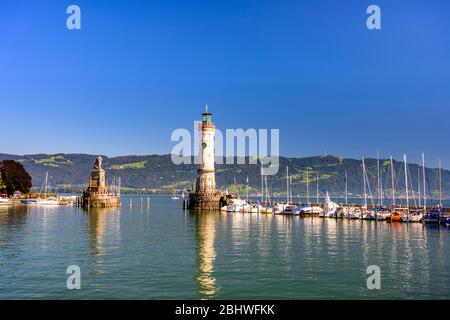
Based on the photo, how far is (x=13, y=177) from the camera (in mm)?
124688

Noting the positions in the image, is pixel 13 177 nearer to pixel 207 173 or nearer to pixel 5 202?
pixel 5 202

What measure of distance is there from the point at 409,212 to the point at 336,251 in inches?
1657

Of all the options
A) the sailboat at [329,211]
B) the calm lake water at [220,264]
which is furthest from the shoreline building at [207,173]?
the calm lake water at [220,264]

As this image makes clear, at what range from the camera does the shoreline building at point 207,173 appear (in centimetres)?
10288

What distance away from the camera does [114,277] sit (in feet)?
93.5

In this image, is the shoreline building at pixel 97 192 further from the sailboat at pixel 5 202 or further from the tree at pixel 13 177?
the tree at pixel 13 177

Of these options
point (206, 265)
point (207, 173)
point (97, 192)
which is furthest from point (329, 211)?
point (206, 265)

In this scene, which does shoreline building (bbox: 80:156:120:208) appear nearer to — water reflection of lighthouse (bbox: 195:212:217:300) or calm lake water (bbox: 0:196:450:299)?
calm lake water (bbox: 0:196:450:299)

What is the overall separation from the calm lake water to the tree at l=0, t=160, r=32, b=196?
245 ft

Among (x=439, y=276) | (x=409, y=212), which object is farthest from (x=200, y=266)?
(x=409, y=212)

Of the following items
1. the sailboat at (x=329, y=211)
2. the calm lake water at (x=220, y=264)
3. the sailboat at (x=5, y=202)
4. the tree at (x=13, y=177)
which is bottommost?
the calm lake water at (x=220, y=264)

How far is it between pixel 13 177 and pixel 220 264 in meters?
107

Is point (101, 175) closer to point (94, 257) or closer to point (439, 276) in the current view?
point (94, 257)

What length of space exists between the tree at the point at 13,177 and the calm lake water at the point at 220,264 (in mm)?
74553
